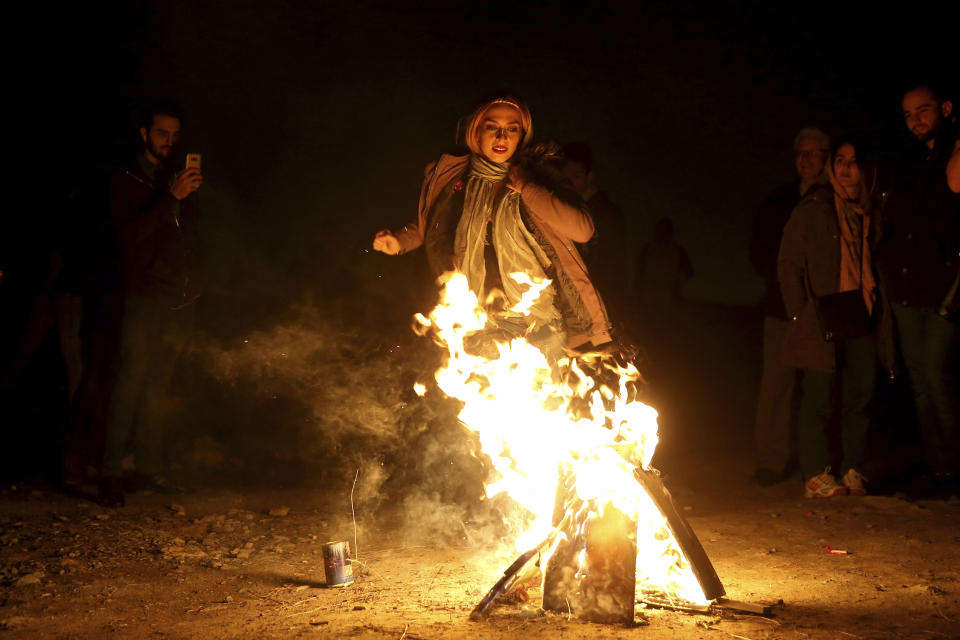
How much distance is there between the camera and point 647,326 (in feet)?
33.8

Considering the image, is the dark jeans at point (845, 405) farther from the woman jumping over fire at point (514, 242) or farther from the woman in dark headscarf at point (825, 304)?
the woman jumping over fire at point (514, 242)

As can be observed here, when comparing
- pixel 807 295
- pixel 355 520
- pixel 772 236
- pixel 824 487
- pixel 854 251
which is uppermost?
pixel 772 236

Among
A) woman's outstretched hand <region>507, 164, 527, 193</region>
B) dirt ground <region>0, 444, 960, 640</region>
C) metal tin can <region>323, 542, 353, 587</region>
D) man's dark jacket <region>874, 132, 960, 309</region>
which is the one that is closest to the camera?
dirt ground <region>0, 444, 960, 640</region>

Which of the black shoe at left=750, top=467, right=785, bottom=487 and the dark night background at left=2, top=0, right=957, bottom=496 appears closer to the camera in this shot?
the black shoe at left=750, top=467, right=785, bottom=487

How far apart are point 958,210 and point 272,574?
4.68 m

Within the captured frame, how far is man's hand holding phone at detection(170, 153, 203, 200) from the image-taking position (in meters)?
6.08

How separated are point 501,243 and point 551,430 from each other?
45.5 inches

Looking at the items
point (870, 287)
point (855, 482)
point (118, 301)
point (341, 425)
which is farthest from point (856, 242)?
point (118, 301)

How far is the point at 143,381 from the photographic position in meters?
6.28

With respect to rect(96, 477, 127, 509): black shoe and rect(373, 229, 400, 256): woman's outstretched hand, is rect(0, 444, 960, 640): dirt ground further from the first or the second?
rect(373, 229, 400, 256): woman's outstretched hand

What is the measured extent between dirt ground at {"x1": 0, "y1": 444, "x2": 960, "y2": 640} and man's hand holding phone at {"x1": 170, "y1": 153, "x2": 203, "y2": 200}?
213 cm

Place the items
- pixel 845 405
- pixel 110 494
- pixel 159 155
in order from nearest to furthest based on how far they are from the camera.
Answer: pixel 110 494
pixel 159 155
pixel 845 405

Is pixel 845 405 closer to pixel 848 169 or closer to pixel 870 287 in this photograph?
pixel 870 287

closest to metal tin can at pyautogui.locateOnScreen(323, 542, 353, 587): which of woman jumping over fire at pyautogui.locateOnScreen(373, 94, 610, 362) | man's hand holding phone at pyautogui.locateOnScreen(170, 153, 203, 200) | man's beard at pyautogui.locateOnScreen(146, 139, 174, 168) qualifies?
woman jumping over fire at pyautogui.locateOnScreen(373, 94, 610, 362)
